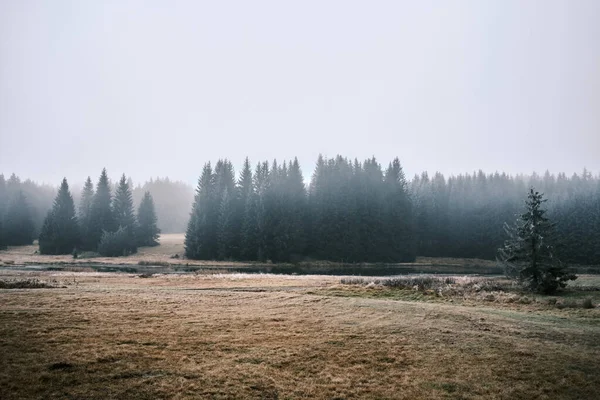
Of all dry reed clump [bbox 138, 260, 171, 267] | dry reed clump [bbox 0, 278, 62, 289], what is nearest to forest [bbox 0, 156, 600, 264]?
dry reed clump [bbox 138, 260, 171, 267]

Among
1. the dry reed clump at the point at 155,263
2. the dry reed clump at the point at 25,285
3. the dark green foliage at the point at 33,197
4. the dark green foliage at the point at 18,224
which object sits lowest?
the dry reed clump at the point at 155,263

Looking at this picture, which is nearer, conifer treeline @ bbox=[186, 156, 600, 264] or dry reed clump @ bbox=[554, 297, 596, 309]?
dry reed clump @ bbox=[554, 297, 596, 309]

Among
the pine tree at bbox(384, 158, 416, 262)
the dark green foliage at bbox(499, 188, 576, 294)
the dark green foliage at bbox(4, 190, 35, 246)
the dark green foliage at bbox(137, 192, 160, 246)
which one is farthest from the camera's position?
the dark green foliage at bbox(4, 190, 35, 246)

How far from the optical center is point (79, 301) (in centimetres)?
2206

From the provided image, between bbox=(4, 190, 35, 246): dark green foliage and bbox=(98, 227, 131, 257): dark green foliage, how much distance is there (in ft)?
134

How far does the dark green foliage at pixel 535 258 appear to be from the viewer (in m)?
32.3

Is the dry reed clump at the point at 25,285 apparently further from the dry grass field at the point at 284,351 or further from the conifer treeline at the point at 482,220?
the conifer treeline at the point at 482,220

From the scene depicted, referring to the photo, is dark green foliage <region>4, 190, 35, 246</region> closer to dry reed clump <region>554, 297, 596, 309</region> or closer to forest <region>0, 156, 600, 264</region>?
forest <region>0, 156, 600, 264</region>

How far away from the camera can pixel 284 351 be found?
1516 centimetres

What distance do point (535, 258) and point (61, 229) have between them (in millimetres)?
112209

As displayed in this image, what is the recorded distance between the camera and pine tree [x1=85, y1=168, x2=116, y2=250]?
358 feet

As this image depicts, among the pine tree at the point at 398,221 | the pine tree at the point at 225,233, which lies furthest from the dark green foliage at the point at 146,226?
the pine tree at the point at 398,221

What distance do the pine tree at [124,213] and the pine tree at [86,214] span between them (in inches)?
311

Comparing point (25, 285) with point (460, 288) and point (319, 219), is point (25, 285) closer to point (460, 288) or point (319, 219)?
point (460, 288)
